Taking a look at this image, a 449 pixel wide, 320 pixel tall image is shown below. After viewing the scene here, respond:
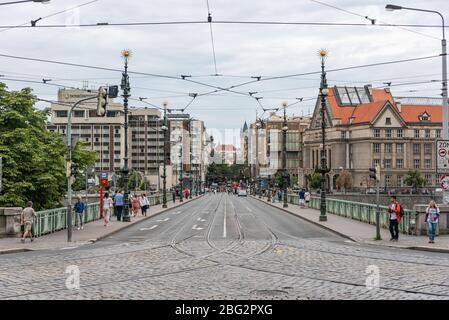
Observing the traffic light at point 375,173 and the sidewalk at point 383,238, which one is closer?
the sidewalk at point 383,238

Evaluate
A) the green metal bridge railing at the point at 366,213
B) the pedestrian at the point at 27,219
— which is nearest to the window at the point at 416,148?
the green metal bridge railing at the point at 366,213

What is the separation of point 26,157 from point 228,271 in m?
16.1

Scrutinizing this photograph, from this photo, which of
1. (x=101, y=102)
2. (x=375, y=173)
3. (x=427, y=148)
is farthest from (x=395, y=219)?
(x=427, y=148)

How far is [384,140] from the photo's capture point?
122 m

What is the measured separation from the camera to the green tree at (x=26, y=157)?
27.7 meters

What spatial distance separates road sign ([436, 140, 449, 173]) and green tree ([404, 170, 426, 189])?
Answer: 8961cm

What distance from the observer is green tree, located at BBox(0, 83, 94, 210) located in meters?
27.7

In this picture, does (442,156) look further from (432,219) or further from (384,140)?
(384,140)

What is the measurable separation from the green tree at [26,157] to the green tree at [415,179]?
290ft

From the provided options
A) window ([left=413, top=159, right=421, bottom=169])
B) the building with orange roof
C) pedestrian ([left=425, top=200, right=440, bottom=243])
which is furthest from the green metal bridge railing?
window ([left=413, top=159, right=421, bottom=169])

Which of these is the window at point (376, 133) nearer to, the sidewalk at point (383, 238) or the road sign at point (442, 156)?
the sidewalk at point (383, 238)

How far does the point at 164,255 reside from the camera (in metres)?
19.3

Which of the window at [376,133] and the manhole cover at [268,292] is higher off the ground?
the window at [376,133]

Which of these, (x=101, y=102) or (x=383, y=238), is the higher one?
(x=101, y=102)
